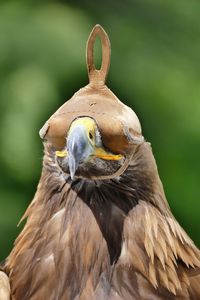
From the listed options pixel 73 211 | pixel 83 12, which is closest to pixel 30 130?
pixel 83 12

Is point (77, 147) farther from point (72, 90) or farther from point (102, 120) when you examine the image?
point (72, 90)

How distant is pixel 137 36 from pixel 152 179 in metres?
1.89

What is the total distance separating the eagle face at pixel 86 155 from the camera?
221 cm

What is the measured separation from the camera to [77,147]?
86.9 inches

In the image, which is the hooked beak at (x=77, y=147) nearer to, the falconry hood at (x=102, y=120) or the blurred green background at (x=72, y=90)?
the falconry hood at (x=102, y=120)

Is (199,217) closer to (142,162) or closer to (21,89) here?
(21,89)

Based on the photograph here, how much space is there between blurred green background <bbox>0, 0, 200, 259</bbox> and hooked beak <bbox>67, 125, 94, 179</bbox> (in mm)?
1547

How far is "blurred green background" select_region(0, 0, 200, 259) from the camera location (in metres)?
3.85

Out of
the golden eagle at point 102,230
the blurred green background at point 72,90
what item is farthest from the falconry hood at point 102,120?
the blurred green background at point 72,90

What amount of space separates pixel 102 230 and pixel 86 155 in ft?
0.80

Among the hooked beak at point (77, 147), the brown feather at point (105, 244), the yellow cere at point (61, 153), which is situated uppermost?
the hooked beak at point (77, 147)

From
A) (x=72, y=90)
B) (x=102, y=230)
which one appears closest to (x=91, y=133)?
(x=102, y=230)

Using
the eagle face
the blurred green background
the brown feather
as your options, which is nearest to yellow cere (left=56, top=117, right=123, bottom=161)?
the eagle face

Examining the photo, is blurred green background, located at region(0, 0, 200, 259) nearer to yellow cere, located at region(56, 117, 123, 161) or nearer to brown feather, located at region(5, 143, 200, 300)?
brown feather, located at region(5, 143, 200, 300)
